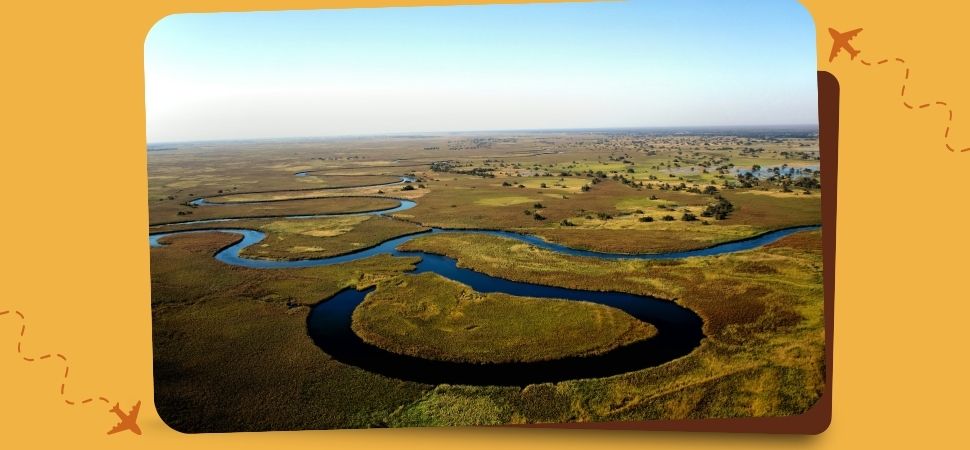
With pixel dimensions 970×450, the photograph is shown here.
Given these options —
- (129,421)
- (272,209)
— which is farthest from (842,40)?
(272,209)

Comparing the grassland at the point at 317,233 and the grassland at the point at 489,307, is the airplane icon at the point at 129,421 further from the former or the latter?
the grassland at the point at 317,233

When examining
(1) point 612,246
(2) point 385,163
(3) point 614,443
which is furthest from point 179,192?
(3) point 614,443

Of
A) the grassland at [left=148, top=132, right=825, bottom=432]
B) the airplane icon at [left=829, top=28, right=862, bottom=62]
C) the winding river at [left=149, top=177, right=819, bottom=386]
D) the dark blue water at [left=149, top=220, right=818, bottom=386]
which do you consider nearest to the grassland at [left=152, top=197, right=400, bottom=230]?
the grassland at [left=148, top=132, right=825, bottom=432]

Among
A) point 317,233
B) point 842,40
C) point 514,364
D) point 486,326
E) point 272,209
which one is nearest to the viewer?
point 842,40

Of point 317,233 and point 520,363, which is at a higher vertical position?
point 317,233

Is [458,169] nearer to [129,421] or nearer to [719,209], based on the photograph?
[719,209]
